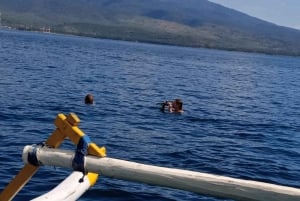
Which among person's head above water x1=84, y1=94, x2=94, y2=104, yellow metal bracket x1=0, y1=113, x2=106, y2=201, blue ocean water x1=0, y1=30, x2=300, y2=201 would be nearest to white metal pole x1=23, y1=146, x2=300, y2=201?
yellow metal bracket x1=0, y1=113, x2=106, y2=201

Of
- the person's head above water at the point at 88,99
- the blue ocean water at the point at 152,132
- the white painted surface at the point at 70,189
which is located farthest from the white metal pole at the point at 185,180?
the person's head above water at the point at 88,99

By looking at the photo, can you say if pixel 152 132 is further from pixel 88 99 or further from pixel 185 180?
pixel 185 180

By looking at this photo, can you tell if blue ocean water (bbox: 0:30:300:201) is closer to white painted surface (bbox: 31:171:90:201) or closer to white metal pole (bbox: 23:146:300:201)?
white painted surface (bbox: 31:171:90:201)

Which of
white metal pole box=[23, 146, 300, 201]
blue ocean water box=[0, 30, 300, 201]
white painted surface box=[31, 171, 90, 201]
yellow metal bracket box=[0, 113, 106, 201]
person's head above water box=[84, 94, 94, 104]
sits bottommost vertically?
blue ocean water box=[0, 30, 300, 201]

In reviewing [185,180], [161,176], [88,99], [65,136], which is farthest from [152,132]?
[185,180]

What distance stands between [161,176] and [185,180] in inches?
16.0

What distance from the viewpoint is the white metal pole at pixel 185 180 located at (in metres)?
7.46

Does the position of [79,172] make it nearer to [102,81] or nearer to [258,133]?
[258,133]

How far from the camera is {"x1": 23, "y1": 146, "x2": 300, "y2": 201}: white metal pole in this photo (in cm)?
746

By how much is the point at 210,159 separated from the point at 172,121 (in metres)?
12.2

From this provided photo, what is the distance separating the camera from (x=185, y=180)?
791cm

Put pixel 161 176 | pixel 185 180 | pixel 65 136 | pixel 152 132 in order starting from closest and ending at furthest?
pixel 185 180, pixel 161 176, pixel 65 136, pixel 152 132

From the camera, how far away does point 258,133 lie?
36.7m

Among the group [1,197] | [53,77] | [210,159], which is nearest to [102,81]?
[53,77]
